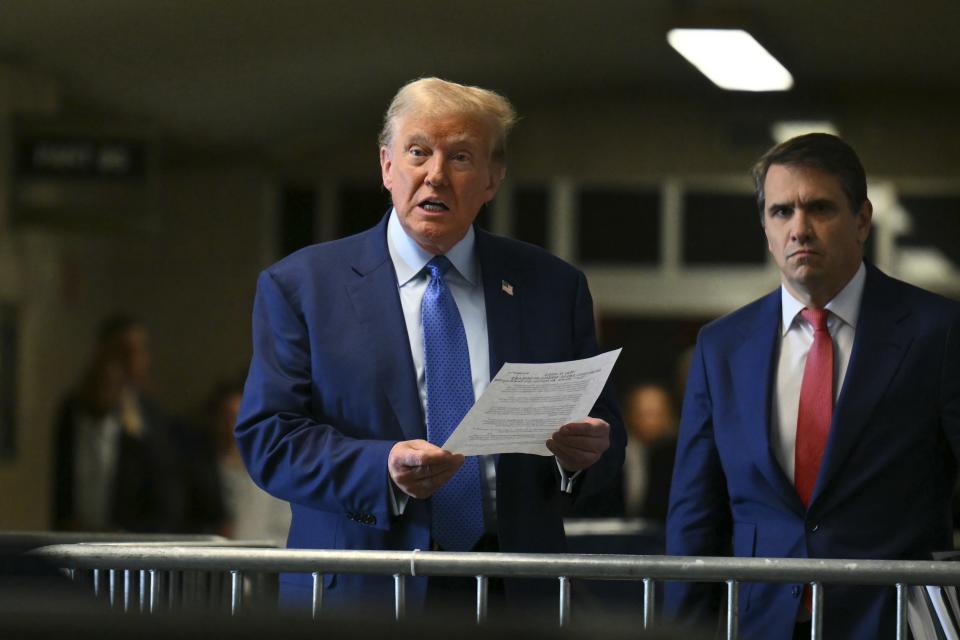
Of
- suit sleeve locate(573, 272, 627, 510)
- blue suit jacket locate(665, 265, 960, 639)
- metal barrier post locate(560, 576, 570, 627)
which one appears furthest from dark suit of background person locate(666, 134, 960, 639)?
metal barrier post locate(560, 576, 570, 627)

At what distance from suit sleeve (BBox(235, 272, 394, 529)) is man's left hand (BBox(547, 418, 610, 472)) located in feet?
0.96

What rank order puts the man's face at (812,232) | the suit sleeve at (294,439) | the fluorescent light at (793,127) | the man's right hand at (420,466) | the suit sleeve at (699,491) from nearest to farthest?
the man's right hand at (420,466), the suit sleeve at (294,439), the man's face at (812,232), the suit sleeve at (699,491), the fluorescent light at (793,127)

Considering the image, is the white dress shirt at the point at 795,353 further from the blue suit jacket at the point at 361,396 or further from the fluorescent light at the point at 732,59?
the fluorescent light at the point at 732,59

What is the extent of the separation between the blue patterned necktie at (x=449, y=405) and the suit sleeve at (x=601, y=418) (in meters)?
0.21

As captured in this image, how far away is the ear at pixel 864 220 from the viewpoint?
3.17 m

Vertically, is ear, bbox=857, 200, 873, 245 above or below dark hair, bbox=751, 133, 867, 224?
below

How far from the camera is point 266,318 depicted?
3.00m

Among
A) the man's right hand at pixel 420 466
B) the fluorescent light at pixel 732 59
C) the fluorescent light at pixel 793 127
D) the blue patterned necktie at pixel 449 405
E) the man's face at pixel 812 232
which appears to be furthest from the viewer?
the fluorescent light at pixel 793 127

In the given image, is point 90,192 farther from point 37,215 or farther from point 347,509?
point 347,509

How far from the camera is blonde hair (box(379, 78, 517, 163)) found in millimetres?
2990

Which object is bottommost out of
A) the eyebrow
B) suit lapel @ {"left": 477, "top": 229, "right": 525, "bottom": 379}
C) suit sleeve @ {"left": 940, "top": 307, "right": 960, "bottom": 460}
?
suit sleeve @ {"left": 940, "top": 307, "right": 960, "bottom": 460}

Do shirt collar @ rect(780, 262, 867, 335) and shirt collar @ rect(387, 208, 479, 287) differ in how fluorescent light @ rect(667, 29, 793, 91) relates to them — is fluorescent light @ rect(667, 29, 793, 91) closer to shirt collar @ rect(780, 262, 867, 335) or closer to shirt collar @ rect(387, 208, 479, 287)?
shirt collar @ rect(780, 262, 867, 335)

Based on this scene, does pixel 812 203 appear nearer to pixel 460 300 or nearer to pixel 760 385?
pixel 760 385

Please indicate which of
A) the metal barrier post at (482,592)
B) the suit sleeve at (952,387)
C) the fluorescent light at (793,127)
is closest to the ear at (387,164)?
the metal barrier post at (482,592)
